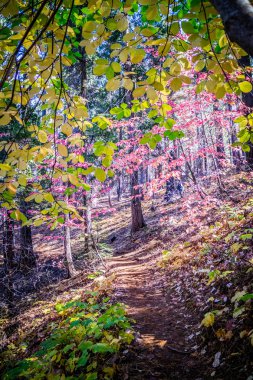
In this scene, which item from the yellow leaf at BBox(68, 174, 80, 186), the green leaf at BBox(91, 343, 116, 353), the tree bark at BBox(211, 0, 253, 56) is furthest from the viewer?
the green leaf at BBox(91, 343, 116, 353)

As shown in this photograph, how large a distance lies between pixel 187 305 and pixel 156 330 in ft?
3.09

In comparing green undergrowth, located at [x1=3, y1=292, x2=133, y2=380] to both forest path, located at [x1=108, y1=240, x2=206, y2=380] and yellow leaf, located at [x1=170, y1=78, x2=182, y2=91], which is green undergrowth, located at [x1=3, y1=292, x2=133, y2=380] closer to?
forest path, located at [x1=108, y1=240, x2=206, y2=380]

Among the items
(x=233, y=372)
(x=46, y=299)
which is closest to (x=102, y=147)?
(x=233, y=372)

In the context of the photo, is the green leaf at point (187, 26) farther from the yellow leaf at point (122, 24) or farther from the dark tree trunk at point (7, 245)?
the dark tree trunk at point (7, 245)

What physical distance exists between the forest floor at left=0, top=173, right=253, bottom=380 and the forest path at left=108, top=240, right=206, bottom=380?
0.01 metres

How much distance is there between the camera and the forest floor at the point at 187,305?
295cm

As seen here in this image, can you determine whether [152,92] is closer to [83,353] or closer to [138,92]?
[138,92]

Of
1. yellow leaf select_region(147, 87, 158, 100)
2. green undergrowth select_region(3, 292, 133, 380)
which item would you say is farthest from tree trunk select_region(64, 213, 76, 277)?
yellow leaf select_region(147, 87, 158, 100)

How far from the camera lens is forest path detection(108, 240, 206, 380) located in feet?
9.82

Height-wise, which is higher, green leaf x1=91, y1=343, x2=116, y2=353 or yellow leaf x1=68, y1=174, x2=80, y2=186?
yellow leaf x1=68, y1=174, x2=80, y2=186

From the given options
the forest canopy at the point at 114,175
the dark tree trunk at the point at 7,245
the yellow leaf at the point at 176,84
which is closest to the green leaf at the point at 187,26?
the forest canopy at the point at 114,175

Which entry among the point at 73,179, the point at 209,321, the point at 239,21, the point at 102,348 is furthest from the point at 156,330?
the point at 239,21

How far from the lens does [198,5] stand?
59.4 inches

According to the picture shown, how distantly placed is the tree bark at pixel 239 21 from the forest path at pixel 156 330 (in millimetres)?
3190
